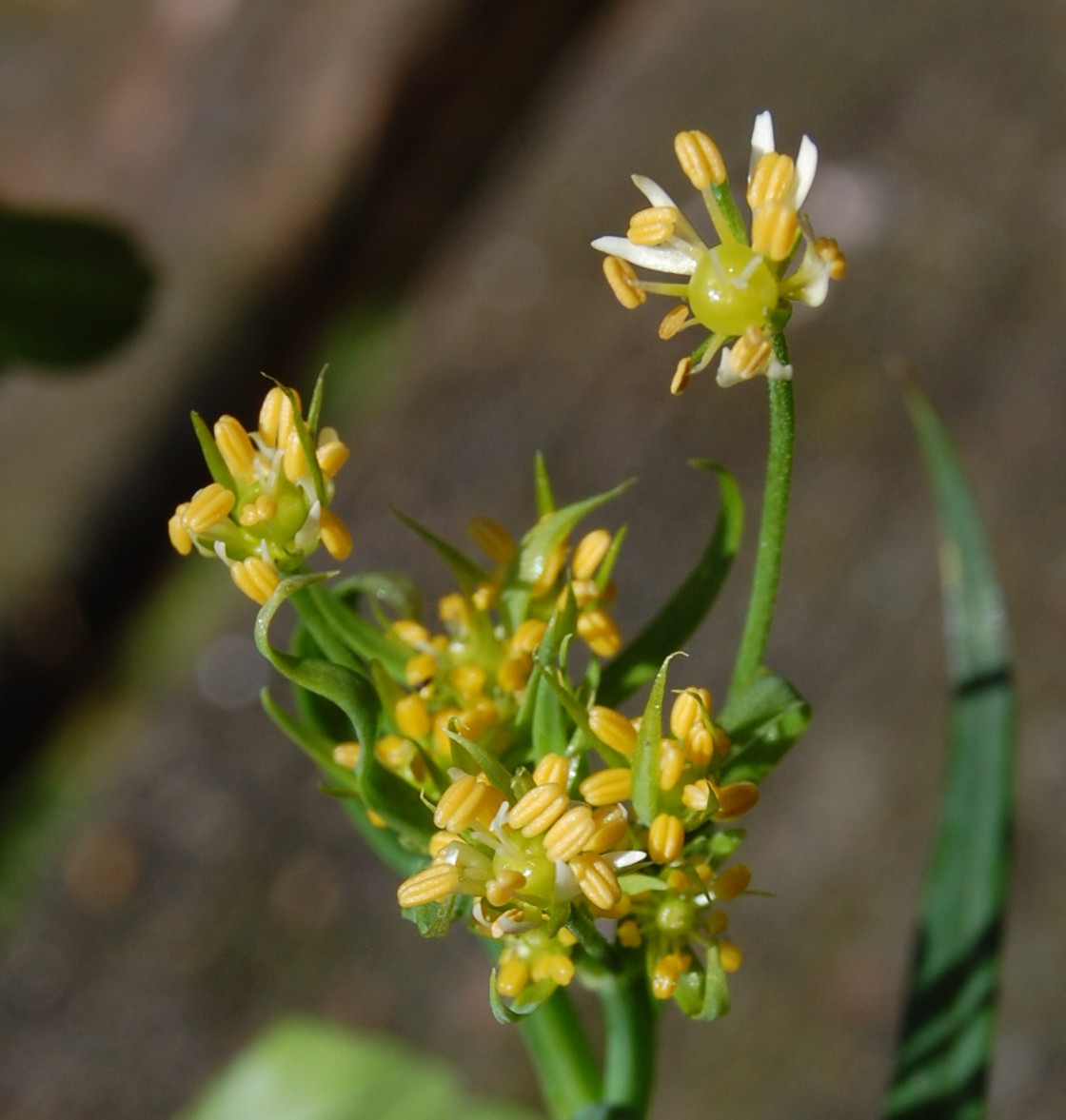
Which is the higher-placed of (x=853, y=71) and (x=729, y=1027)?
(x=853, y=71)

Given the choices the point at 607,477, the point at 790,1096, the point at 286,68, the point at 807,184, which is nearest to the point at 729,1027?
the point at 790,1096

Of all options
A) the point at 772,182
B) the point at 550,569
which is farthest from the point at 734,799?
the point at 772,182

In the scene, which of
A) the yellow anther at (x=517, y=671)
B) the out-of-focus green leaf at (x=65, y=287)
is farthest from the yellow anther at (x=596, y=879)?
the out-of-focus green leaf at (x=65, y=287)

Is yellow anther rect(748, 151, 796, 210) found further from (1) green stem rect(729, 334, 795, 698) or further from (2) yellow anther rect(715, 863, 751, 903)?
(2) yellow anther rect(715, 863, 751, 903)

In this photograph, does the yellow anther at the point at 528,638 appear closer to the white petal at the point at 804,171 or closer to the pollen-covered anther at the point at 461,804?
the pollen-covered anther at the point at 461,804

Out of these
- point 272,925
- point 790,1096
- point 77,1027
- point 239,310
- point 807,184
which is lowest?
point 77,1027

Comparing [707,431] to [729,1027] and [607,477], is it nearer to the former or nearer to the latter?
[607,477]

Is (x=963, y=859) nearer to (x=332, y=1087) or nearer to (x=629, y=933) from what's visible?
(x=629, y=933)
